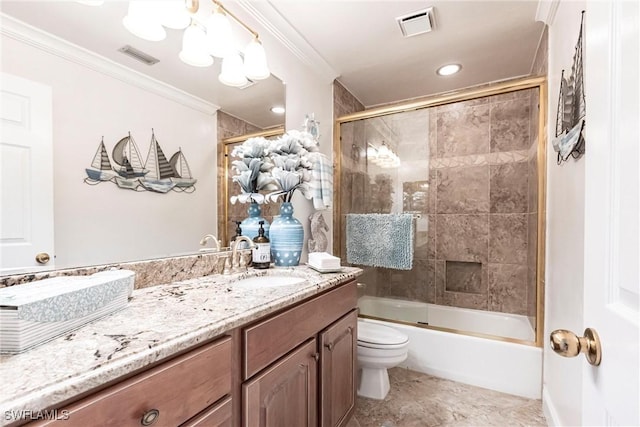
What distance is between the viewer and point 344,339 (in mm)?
1423

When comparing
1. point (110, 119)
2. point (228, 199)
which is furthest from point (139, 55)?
point (228, 199)

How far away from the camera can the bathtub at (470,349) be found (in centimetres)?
185

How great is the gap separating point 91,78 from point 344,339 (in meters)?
1.50

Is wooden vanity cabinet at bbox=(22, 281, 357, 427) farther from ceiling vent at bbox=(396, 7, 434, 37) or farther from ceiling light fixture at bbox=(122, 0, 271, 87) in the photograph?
ceiling vent at bbox=(396, 7, 434, 37)

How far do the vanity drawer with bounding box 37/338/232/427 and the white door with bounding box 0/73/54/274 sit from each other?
67 cm

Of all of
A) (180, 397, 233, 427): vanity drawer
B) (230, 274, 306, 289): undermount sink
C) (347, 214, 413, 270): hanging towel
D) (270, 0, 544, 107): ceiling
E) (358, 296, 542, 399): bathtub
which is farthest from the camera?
(347, 214, 413, 270): hanging towel

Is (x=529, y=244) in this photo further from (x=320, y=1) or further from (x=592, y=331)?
(x=320, y=1)

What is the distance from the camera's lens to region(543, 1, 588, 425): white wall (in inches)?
48.1

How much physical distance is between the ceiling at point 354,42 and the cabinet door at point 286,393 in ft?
4.21

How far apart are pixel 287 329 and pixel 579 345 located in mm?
779

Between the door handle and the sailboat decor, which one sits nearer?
the door handle

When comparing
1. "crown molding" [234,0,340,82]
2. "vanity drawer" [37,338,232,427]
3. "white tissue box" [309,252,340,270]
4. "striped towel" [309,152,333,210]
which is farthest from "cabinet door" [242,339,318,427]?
A: "crown molding" [234,0,340,82]
